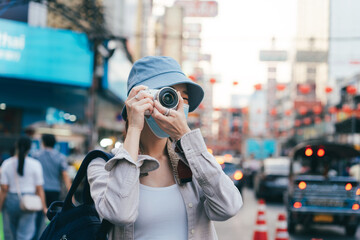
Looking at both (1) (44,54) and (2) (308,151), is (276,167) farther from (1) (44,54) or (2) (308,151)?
(1) (44,54)

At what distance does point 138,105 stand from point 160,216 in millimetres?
463

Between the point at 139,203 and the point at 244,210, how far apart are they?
1413cm

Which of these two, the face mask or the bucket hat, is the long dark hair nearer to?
the bucket hat

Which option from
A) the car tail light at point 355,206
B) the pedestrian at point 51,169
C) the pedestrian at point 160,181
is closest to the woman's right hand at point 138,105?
the pedestrian at point 160,181

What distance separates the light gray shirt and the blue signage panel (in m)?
15.3

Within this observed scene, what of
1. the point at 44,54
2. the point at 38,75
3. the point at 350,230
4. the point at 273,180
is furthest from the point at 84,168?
the point at 273,180

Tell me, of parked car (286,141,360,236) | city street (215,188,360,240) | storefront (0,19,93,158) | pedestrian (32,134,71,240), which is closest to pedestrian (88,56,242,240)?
pedestrian (32,134,71,240)

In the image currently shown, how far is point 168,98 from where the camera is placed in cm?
200

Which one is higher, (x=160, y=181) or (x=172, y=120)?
(x=172, y=120)

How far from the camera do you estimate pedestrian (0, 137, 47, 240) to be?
5.77m

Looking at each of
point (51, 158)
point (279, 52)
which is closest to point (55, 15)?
point (279, 52)

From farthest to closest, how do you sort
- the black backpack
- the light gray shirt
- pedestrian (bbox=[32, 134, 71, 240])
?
pedestrian (bbox=[32, 134, 71, 240])
the black backpack
the light gray shirt

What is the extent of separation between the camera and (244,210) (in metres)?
15.8

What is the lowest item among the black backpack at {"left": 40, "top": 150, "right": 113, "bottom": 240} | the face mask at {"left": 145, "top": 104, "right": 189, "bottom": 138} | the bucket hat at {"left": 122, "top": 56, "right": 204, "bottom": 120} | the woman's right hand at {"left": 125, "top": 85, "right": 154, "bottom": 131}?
the black backpack at {"left": 40, "top": 150, "right": 113, "bottom": 240}
